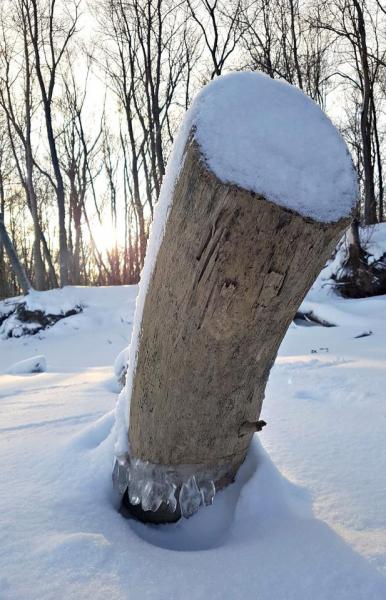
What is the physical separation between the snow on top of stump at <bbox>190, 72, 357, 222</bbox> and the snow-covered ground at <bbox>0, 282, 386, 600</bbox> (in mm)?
754

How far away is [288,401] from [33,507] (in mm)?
1589

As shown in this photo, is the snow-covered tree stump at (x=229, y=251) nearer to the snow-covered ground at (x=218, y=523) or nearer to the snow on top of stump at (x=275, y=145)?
the snow on top of stump at (x=275, y=145)

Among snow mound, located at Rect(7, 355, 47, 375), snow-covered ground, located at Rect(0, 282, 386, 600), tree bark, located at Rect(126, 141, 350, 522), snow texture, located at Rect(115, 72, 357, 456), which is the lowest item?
snow mound, located at Rect(7, 355, 47, 375)

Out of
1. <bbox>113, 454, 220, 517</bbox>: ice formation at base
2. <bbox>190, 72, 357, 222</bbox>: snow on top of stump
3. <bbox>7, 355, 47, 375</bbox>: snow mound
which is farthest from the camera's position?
<bbox>7, 355, 47, 375</bbox>: snow mound

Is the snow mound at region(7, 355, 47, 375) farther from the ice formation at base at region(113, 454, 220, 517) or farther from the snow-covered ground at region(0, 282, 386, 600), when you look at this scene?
the ice formation at base at region(113, 454, 220, 517)

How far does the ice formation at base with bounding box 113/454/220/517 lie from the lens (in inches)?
46.2

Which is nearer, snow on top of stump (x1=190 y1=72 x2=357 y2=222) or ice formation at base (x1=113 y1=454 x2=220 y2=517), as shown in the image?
snow on top of stump (x1=190 y1=72 x2=357 y2=222)

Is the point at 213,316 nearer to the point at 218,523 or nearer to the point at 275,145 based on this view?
the point at 275,145

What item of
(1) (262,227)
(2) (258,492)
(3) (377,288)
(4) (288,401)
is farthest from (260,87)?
(3) (377,288)

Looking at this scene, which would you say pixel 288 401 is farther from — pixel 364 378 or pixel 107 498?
pixel 107 498

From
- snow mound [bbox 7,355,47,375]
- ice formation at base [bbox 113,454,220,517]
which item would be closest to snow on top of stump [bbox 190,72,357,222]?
ice formation at base [bbox 113,454,220,517]

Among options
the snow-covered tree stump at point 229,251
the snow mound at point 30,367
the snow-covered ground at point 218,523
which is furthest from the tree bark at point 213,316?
the snow mound at point 30,367

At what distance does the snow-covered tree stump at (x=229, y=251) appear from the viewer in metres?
0.85

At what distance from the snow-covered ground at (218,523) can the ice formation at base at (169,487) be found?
0.05 metres
